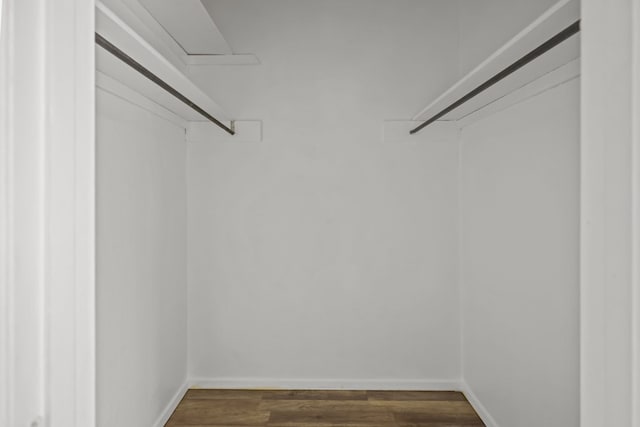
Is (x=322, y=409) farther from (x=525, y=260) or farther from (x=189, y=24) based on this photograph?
(x=189, y=24)

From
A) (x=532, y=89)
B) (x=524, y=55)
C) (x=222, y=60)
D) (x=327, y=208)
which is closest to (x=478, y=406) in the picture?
(x=327, y=208)

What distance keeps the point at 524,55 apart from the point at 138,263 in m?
1.76

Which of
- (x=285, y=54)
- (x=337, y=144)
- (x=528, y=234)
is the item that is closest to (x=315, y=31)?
(x=285, y=54)

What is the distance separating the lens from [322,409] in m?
2.48

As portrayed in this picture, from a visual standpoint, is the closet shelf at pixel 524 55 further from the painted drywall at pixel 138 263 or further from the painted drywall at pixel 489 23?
the painted drywall at pixel 138 263

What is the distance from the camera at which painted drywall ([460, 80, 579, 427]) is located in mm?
1588

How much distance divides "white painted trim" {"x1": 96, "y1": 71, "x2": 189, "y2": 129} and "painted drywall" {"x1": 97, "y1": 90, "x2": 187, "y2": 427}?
24mm

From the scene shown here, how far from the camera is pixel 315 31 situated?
279cm
